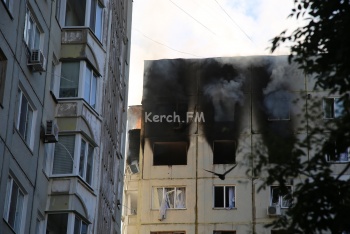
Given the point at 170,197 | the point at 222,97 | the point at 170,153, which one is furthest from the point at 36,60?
the point at 222,97

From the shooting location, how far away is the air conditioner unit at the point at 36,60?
91.1 feet

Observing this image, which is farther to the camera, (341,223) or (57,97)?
(57,97)

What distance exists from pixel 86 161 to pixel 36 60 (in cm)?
582

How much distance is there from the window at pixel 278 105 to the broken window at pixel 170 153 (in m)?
5.20

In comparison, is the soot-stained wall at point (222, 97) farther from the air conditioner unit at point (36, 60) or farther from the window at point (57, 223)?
the air conditioner unit at point (36, 60)

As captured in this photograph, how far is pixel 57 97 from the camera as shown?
3222 centimetres

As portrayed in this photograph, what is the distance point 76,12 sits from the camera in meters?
34.0

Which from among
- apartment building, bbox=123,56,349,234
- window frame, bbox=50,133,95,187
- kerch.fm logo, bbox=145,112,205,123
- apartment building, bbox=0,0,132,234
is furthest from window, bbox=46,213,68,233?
kerch.fm logo, bbox=145,112,205,123

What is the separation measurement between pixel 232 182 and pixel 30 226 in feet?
86.0

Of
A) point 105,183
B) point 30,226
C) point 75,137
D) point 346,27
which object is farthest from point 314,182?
point 105,183

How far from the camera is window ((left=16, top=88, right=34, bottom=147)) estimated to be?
27047 millimetres

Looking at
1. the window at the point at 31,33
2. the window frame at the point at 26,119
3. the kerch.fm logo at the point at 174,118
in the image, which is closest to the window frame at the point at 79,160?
the window frame at the point at 26,119

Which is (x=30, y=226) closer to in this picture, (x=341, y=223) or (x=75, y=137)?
(x=75, y=137)

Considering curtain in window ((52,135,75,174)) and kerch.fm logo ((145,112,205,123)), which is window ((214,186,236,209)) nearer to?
kerch.fm logo ((145,112,205,123))
